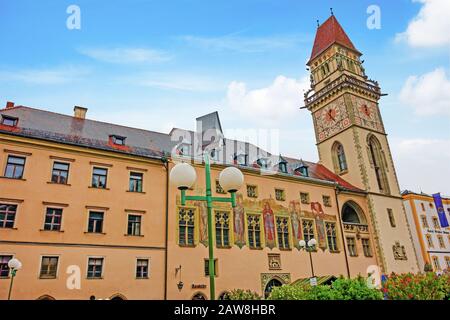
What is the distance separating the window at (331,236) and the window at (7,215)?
2283 cm

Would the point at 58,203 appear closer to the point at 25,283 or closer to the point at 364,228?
the point at 25,283

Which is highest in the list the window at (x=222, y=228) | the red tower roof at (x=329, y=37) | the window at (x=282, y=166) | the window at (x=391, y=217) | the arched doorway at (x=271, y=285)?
the red tower roof at (x=329, y=37)

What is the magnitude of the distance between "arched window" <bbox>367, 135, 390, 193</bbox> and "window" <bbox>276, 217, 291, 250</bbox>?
14.5 m

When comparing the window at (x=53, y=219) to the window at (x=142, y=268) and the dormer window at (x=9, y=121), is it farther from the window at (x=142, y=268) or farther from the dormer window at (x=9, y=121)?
the dormer window at (x=9, y=121)

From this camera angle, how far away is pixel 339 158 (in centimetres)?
3784

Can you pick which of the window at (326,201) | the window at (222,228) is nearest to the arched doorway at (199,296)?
the window at (222,228)

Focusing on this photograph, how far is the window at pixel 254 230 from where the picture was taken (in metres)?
24.3

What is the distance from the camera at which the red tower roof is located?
41.3m

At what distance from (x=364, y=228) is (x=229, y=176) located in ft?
91.2

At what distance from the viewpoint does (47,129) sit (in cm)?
2139

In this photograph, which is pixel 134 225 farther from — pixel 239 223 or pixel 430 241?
pixel 430 241

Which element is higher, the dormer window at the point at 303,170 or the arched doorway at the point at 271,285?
the dormer window at the point at 303,170

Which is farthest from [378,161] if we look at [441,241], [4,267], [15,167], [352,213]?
[4,267]
